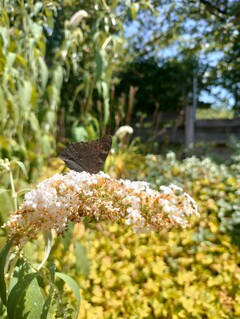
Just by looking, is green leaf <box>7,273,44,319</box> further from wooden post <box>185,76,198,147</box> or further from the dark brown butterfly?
wooden post <box>185,76,198,147</box>

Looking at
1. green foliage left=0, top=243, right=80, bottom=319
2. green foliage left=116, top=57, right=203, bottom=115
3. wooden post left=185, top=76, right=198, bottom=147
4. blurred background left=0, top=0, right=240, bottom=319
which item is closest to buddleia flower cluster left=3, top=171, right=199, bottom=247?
green foliage left=0, top=243, right=80, bottom=319

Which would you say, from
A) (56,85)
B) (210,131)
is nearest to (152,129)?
(210,131)

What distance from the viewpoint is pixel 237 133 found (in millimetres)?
5875

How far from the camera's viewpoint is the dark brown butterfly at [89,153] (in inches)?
43.0

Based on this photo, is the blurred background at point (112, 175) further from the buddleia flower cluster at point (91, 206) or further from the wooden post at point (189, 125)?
the wooden post at point (189, 125)

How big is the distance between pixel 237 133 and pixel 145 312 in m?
4.04

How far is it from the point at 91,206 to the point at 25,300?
0.31 metres

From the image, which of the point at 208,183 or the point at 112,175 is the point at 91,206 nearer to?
the point at 112,175

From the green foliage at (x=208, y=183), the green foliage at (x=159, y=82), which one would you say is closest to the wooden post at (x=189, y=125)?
the green foliage at (x=159, y=82)

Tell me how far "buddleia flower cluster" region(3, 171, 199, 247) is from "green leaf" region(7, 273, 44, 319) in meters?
0.12

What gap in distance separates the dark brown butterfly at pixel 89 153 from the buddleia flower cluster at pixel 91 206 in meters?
0.10

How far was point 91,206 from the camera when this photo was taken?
3.10 feet

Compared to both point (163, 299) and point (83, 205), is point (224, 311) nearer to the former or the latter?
point (163, 299)

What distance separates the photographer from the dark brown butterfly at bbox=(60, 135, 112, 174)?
1092mm
